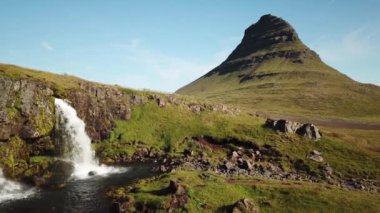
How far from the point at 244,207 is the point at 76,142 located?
150ft

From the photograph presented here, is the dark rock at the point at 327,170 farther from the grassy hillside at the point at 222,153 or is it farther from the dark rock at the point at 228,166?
the dark rock at the point at 228,166

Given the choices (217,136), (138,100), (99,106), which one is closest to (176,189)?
(217,136)

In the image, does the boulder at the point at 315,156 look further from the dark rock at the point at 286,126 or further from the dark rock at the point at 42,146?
the dark rock at the point at 42,146

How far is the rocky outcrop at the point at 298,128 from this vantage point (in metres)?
81.9

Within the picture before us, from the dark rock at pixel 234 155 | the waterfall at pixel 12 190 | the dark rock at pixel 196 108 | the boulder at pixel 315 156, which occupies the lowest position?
the waterfall at pixel 12 190

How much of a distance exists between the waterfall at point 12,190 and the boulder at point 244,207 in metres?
31.6

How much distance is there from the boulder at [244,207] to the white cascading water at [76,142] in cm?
3344

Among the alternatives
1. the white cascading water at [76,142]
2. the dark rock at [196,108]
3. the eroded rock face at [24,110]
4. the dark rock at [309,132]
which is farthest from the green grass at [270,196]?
the dark rock at [196,108]

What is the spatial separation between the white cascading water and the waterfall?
12.6m

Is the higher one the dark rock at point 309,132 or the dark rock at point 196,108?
the dark rock at point 196,108

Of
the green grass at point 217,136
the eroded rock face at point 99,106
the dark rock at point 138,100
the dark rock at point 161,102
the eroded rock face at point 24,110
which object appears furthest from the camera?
the dark rock at point 161,102

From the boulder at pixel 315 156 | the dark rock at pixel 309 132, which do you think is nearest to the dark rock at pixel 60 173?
the boulder at pixel 315 156

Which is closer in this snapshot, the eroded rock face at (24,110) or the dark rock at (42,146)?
the eroded rock face at (24,110)

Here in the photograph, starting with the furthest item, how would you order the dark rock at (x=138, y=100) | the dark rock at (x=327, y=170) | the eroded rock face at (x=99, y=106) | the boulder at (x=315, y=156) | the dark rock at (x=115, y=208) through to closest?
1. the dark rock at (x=138, y=100)
2. the eroded rock face at (x=99, y=106)
3. the boulder at (x=315, y=156)
4. the dark rock at (x=327, y=170)
5. the dark rock at (x=115, y=208)
